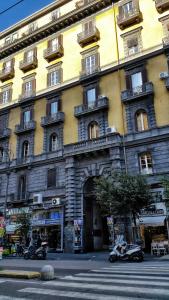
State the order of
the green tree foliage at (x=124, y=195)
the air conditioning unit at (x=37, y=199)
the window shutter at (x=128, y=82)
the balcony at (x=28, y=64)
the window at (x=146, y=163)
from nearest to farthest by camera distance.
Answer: the green tree foliage at (x=124, y=195), the window at (x=146, y=163), the window shutter at (x=128, y=82), the air conditioning unit at (x=37, y=199), the balcony at (x=28, y=64)

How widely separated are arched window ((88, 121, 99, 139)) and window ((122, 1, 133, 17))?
11666 mm

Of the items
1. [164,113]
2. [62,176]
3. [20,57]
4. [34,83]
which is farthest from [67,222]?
[20,57]

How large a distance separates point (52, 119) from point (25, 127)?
3.76 m

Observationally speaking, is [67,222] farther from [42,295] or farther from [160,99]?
[42,295]

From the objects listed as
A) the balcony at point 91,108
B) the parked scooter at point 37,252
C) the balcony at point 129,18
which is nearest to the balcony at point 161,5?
the balcony at point 129,18

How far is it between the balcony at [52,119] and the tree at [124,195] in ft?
36.5

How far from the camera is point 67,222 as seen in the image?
2483cm

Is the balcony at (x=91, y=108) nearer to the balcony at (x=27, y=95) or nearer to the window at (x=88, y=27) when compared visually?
the balcony at (x=27, y=95)

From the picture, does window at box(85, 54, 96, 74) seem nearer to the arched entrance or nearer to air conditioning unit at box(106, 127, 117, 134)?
air conditioning unit at box(106, 127, 117, 134)

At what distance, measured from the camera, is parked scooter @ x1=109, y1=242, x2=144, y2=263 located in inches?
615

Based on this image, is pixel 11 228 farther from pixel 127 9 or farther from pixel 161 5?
pixel 161 5

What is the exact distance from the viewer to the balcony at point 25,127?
102ft

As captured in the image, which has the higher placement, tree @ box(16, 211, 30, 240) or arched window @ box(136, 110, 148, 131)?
arched window @ box(136, 110, 148, 131)

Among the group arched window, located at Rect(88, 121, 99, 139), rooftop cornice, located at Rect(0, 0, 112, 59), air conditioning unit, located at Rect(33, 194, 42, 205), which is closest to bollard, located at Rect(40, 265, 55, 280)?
air conditioning unit, located at Rect(33, 194, 42, 205)
